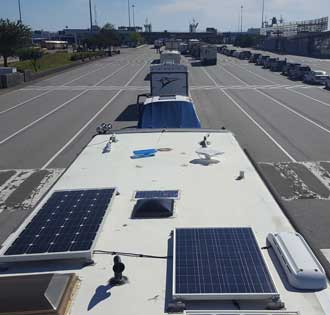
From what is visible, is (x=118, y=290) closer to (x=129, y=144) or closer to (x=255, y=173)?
(x=255, y=173)

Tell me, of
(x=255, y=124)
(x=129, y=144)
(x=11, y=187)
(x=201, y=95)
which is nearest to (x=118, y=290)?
(x=129, y=144)

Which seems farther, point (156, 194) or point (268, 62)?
point (268, 62)

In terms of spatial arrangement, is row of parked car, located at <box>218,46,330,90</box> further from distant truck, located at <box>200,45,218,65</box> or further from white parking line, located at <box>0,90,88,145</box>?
white parking line, located at <box>0,90,88,145</box>

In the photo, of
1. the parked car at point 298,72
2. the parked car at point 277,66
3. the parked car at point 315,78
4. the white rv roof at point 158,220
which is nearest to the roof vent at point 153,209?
the white rv roof at point 158,220

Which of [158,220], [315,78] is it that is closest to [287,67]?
[315,78]

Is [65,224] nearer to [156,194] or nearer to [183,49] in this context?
[156,194]

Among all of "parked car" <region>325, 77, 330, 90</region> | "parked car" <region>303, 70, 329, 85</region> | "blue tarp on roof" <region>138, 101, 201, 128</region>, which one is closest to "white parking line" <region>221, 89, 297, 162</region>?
"blue tarp on roof" <region>138, 101, 201, 128</region>
